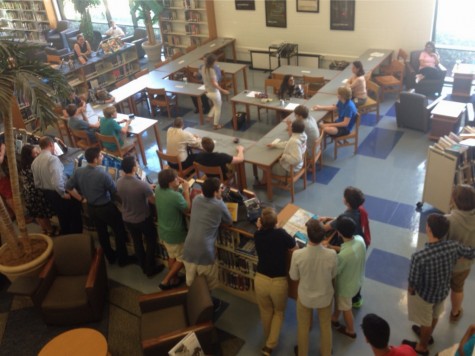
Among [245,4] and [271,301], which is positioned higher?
[245,4]

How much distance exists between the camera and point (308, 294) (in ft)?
12.3

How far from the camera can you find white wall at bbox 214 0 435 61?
30.6 feet

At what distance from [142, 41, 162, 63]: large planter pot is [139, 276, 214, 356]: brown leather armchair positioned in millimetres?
9820

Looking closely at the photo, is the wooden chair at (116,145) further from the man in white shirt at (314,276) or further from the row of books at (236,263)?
the man in white shirt at (314,276)

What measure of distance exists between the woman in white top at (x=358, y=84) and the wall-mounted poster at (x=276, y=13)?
3627 millimetres

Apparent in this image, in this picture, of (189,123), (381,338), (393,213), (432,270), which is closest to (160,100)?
(189,123)

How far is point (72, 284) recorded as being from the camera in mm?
4883

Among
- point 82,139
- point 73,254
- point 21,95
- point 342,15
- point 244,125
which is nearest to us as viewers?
point 21,95

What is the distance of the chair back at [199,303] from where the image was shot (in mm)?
3914

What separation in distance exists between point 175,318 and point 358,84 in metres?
5.50

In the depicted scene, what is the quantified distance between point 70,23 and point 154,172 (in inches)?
350

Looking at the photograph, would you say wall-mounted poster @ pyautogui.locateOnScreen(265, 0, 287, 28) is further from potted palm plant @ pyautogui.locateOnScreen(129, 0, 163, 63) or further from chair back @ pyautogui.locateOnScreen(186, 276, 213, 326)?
chair back @ pyautogui.locateOnScreen(186, 276, 213, 326)

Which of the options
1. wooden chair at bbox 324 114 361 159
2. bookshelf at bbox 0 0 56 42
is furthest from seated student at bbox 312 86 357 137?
bookshelf at bbox 0 0 56 42

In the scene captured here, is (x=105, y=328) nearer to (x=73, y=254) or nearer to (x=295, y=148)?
(x=73, y=254)
